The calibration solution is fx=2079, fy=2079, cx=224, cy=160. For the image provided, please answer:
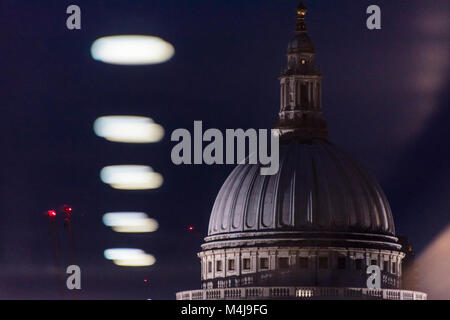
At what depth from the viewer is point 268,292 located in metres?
129

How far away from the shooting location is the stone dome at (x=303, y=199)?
141m

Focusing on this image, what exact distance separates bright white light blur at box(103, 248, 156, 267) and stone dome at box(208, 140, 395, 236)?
65.6m

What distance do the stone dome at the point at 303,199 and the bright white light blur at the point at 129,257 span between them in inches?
2582

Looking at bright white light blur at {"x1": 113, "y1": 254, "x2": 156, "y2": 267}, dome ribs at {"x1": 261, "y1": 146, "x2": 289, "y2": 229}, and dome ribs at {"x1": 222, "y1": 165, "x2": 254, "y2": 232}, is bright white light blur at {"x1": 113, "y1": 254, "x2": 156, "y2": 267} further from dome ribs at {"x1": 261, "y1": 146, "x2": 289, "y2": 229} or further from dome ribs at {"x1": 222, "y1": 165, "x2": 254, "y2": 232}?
dome ribs at {"x1": 261, "y1": 146, "x2": 289, "y2": 229}

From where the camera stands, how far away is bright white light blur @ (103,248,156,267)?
67387 mm

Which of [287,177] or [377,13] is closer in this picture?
[377,13]

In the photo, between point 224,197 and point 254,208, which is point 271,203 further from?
point 224,197

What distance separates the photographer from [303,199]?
472 ft

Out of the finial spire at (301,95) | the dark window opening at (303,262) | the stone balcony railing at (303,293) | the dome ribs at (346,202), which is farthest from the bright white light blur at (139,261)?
the dome ribs at (346,202)

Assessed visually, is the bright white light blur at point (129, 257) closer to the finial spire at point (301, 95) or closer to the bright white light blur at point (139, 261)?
the bright white light blur at point (139, 261)
